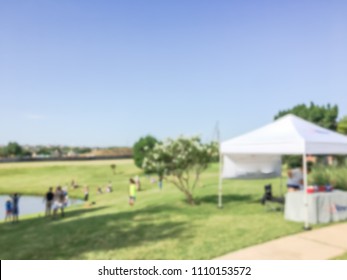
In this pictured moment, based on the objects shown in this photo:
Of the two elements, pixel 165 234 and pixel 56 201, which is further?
pixel 56 201

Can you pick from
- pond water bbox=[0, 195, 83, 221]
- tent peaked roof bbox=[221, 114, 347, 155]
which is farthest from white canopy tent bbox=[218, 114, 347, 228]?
pond water bbox=[0, 195, 83, 221]

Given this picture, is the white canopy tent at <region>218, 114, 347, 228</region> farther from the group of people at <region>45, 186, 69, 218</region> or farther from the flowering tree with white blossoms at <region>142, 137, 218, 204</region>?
the group of people at <region>45, 186, 69, 218</region>

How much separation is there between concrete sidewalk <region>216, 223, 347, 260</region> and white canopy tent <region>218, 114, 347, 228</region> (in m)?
0.82

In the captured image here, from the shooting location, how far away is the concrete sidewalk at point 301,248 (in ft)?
20.2

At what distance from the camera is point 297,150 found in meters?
8.92

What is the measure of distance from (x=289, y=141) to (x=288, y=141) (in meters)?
0.04

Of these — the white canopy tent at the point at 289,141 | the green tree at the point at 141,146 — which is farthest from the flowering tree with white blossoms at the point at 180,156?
the green tree at the point at 141,146

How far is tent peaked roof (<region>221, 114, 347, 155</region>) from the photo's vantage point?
901 cm

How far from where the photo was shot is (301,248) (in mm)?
6680

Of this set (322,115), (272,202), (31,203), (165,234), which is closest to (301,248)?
(165,234)

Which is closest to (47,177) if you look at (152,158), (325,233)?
(152,158)

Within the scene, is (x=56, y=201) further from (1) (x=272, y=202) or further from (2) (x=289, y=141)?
(2) (x=289, y=141)
